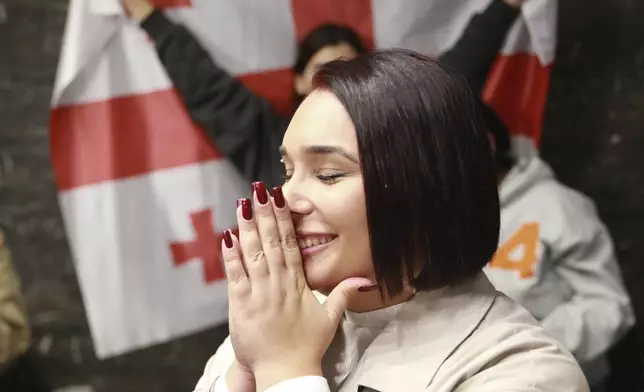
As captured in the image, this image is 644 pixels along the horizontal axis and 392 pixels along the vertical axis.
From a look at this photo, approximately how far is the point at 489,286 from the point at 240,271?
0.31 metres

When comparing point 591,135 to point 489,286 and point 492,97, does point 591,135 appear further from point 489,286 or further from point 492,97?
point 489,286

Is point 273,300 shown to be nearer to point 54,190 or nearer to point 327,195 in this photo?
point 327,195

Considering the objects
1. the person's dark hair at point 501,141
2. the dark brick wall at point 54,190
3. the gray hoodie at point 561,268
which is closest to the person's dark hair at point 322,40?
the person's dark hair at point 501,141

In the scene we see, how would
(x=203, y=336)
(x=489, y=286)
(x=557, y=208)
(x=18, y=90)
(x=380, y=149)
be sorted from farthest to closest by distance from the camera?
(x=203, y=336), (x=18, y=90), (x=557, y=208), (x=489, y=286), (x=380, y=149)

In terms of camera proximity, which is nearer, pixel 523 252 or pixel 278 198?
pixel 278 198

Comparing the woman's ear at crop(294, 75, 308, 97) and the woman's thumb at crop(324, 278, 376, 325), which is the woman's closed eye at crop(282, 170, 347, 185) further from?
the woman's ear at crop(294, 75, 308, 97)

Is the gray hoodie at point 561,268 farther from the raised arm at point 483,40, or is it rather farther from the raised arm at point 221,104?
the raised arm at point 221,104

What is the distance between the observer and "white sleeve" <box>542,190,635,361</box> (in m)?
1.53

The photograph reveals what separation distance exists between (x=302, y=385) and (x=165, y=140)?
1006 mm

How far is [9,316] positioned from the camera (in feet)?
5.19

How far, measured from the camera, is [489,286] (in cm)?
83

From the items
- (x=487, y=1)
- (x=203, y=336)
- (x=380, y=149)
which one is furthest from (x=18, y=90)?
(x=380, y=149)

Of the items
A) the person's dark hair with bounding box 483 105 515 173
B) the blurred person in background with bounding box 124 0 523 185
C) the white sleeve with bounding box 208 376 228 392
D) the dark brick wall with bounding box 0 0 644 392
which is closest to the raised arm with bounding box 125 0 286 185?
the blurred person in background with bounding box 124 0 523 185

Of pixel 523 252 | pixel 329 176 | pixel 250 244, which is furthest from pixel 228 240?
pixel 523 252
